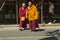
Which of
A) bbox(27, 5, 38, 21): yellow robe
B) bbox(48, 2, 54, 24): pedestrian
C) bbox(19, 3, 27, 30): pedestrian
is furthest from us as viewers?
bbox(48, 2, 54, 24): pedestrian

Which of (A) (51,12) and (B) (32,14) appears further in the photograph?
(A) (51,12)

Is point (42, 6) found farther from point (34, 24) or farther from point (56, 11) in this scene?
point (34, 24)

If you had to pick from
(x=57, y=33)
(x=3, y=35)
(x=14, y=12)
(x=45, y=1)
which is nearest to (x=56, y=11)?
(x=45, y=1)

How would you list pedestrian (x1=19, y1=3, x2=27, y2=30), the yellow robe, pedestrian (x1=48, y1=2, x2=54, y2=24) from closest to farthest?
the yellow robe, pedestrian (x1=19, y1=3, x2=27, y2=30), pedestrian (x1=48, y1=2, x2=54, y2=24)

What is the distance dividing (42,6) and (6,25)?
2832mm

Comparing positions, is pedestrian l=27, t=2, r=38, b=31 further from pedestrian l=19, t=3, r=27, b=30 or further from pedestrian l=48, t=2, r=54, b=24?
pedestrian l=48, t=2, r=54, b=24

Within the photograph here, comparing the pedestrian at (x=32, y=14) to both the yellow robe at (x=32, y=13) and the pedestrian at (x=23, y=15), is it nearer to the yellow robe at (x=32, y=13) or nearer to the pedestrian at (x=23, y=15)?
the yellow robe at (x=32, y=13)

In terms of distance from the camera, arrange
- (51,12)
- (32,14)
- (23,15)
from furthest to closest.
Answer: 1. (51,12)
2. (23,15)
3. (32,14)

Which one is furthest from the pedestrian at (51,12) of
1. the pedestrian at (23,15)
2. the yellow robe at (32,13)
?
the yellow robe at (32,13)

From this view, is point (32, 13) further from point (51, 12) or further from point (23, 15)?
point (51, 12)

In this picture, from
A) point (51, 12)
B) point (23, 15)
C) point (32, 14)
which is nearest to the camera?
point (32, 14)

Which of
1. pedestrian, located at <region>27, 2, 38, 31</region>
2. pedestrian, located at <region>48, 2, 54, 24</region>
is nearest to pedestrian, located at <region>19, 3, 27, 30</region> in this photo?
pedestrian, located at <region>27, 2, 38, 31</region>

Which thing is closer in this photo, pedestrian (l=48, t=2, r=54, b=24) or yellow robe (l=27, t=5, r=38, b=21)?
yellow robe (l=27, t=5, r=38, b=21)

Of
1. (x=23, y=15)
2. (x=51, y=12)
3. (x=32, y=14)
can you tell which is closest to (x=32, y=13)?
(x=32, y=14)
